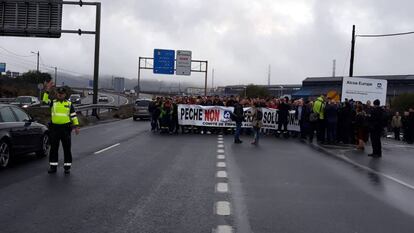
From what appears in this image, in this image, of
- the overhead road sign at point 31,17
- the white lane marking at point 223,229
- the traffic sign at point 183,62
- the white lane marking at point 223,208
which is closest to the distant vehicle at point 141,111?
the overhead road sign at point 31,17

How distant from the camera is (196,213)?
289 inches

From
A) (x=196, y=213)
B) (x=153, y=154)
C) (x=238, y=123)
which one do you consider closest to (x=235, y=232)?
(x=196, y=213)

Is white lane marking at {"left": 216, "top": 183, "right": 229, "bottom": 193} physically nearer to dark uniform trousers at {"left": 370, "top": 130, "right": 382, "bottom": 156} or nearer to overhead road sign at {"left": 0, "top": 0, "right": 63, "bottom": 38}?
dark uniform trousers at {"left": 370, "top": 130, "right": 382, "bottom": 156}

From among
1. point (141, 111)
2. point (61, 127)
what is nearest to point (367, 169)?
point (61, 127)

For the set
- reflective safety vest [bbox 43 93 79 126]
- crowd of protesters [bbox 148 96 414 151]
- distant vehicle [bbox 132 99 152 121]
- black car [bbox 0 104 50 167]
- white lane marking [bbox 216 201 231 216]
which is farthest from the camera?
distant vehicle [bbox 132 99 152 121]

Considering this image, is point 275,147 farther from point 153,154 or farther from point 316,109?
point 153,154

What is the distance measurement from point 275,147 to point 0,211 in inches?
495

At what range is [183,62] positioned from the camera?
53.2 metres

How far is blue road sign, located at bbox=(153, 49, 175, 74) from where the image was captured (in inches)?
2077

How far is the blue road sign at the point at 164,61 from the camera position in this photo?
52.8 metres

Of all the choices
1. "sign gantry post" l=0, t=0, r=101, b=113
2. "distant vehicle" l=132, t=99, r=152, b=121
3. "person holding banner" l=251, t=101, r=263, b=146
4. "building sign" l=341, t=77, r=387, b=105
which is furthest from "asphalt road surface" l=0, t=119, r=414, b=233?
"distant vehicle" l=132, t=99, r=152, b=121

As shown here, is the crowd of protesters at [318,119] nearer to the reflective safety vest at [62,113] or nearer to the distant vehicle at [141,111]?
the reflective safety vest at [62,113]

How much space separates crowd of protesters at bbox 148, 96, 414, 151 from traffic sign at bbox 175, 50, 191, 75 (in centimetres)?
2501

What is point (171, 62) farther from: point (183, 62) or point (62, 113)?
point (62, 113)
